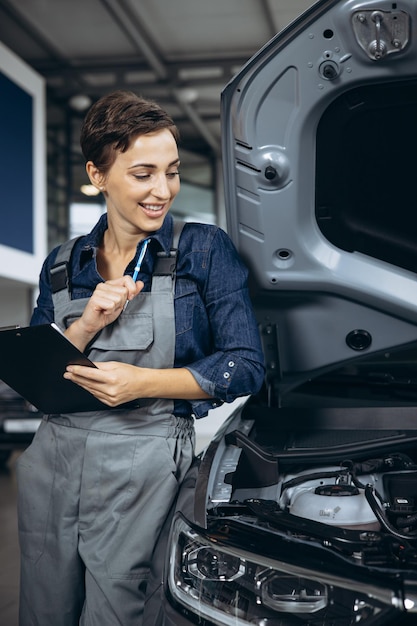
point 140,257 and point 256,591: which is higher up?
point 140,257

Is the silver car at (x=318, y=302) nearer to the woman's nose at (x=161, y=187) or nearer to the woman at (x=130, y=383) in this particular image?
the woman at (x=130, y=383)

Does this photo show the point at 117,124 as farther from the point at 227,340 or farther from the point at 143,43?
the point at 143,43

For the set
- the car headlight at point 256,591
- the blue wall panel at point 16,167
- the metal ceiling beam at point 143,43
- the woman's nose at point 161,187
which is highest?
the metal ceiling beam at point 143,43

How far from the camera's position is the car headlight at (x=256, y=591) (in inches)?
37.8

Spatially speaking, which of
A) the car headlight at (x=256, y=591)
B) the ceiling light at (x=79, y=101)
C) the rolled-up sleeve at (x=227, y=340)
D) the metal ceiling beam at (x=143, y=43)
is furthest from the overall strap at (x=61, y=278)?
the ceiling light at (x=79, y=101)

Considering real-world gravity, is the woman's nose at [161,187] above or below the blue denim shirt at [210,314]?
above

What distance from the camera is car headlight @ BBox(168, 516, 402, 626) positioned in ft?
3.15

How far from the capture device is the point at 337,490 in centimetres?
127

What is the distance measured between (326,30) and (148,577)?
106 centimetres

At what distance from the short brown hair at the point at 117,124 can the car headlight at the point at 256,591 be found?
685 millimetres

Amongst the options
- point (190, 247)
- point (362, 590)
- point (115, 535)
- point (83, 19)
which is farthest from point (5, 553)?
point (83, 19)

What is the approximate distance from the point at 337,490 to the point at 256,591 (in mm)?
294

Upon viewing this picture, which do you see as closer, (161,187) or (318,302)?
(161,187)

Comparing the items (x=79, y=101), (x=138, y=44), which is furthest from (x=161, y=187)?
(x=79, y=101)
